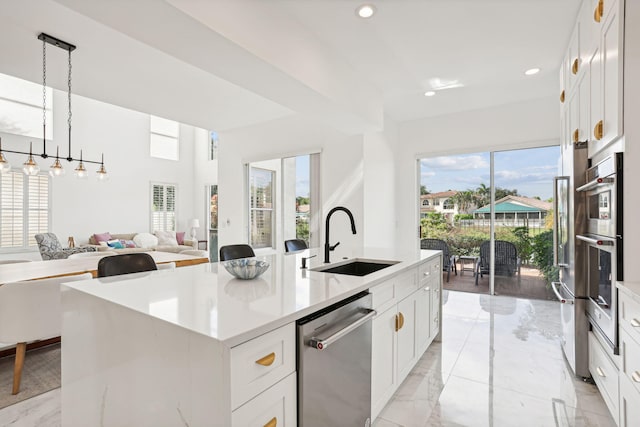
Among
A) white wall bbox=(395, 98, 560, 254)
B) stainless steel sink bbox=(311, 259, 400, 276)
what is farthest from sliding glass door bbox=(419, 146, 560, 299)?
stainless steel sink bbox=(311, 259, 400, 276)

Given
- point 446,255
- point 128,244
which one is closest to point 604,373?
point 446,255

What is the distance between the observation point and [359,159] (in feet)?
14.7

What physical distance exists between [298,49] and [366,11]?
0.59 metres

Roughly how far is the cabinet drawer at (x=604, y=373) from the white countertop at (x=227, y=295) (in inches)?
48.9

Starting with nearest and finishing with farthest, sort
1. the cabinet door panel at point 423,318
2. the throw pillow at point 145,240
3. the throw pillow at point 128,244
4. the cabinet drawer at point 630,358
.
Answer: the cabinet drawer at point 630,358
the cabinet door panel at point 423,318
the throw pillow at point 128,244
the throw pillow at point 145,240

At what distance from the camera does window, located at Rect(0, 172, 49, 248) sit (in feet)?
22.9

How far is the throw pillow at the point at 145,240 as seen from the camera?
8453 millimetres

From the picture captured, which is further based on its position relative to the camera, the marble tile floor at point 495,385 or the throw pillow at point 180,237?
the throw pillow at point 180,237

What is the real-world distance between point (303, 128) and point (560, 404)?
427 cm

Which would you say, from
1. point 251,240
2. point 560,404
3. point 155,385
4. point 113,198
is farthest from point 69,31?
point 113,198

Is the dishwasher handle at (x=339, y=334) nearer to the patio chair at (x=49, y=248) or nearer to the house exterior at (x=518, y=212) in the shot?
the house exterior at (x=518, y=212)

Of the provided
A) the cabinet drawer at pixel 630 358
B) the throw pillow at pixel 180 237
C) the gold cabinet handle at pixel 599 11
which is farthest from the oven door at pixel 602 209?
the throw pillow at pixel 180 237

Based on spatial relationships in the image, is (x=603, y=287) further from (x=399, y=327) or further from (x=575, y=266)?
(x=399, y=327)

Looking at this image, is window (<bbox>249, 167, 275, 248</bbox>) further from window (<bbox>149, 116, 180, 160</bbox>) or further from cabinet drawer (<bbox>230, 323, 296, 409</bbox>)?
window (<bbox>149, 116, 180, 160</bbox>)
